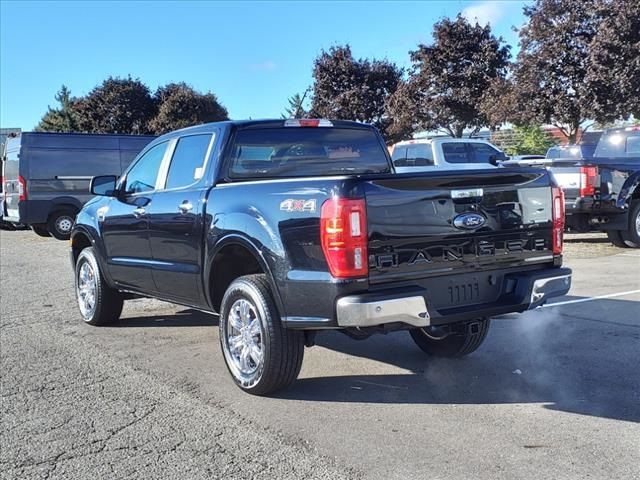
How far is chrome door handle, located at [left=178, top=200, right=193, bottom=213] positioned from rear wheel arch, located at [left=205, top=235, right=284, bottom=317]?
0.50 meters

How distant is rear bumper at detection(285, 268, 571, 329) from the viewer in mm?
3869

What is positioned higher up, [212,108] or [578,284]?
[212,108]

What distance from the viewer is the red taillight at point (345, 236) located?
3.86 metres

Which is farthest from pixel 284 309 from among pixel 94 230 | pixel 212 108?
pixel 212 108

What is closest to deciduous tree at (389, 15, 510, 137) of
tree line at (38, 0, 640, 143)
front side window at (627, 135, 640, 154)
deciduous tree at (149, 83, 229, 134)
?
tree line at (38, 0, 640, 143)

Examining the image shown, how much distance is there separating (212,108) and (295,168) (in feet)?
113

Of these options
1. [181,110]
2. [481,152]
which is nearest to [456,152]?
[481,152]

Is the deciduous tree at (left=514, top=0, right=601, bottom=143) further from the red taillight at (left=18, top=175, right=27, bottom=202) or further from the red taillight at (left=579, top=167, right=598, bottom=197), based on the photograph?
the red taillight at (left=18, top=175, right=27, bottom=202)

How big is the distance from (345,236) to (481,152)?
13135mm

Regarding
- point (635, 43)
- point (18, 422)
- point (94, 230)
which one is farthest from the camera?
point (635, 43)

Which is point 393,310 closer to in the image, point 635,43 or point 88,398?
point 88,398

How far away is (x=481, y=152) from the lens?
1627 centimetres

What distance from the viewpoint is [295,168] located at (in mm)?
5438

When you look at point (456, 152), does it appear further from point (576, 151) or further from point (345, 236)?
point (345, 236)
